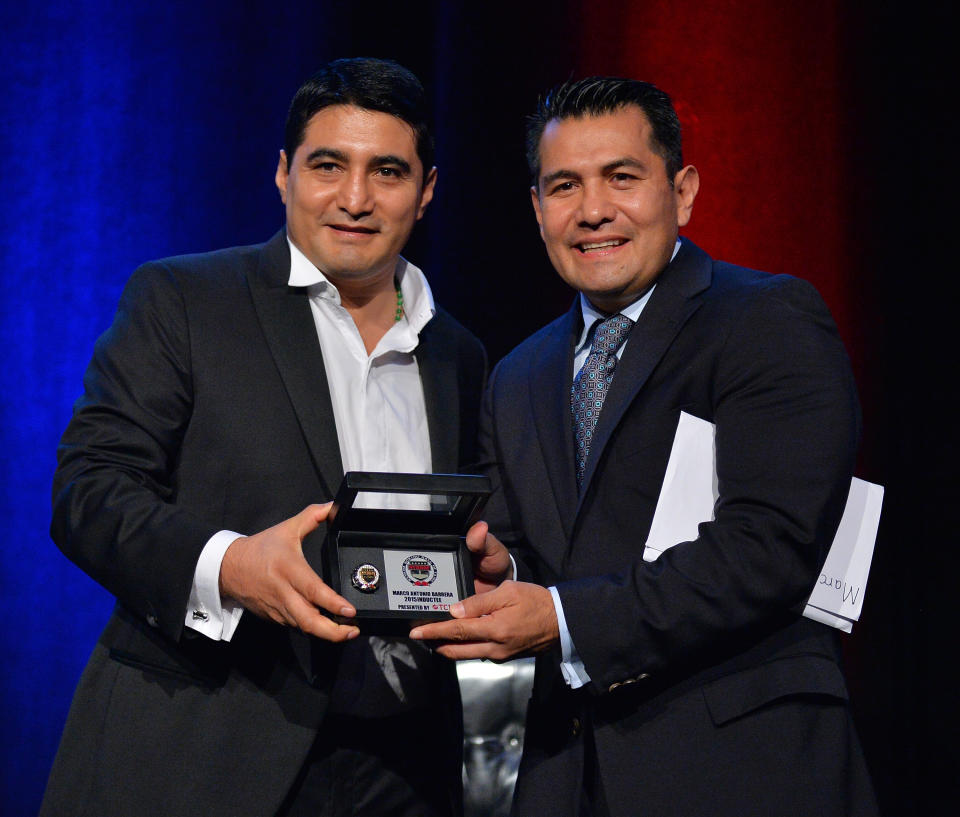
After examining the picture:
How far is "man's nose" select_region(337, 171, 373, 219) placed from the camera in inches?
78.8

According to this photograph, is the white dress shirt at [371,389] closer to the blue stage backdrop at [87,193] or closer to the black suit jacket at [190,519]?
the black suit jacket at [190,519]

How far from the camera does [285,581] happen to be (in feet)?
4.94

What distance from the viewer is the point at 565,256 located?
1.95 metres

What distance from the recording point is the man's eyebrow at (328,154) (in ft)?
6.63

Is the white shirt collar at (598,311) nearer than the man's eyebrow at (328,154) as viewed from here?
Yes

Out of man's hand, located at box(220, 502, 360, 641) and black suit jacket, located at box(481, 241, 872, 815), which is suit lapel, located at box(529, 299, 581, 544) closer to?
black suit jacket, located at box(481, 241, 872, 815)

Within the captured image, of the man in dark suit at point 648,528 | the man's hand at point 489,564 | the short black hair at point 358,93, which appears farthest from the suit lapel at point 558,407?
the short black hair at point 358,93

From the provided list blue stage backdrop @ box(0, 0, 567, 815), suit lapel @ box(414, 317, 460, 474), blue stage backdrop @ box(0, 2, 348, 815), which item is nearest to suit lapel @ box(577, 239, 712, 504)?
suit lapel @ box(414, 317, 460, 474)

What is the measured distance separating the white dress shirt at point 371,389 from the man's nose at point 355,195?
13cm

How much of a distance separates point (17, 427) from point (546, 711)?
A: 158 cm

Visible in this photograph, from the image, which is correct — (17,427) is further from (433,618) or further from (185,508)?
(433,618)

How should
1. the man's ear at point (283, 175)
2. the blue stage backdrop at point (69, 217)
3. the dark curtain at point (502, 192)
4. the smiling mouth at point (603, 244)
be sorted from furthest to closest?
the blue stage backdrop at point (69, 217)
the dark curtain at point (502, 192)
the man's ear at point (283, 175)
the smiling mouth at point (603, 244)

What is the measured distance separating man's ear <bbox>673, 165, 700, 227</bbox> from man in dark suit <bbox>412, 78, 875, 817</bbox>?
55mm

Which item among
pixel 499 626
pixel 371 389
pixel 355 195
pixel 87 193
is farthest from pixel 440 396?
pixel 87 193
